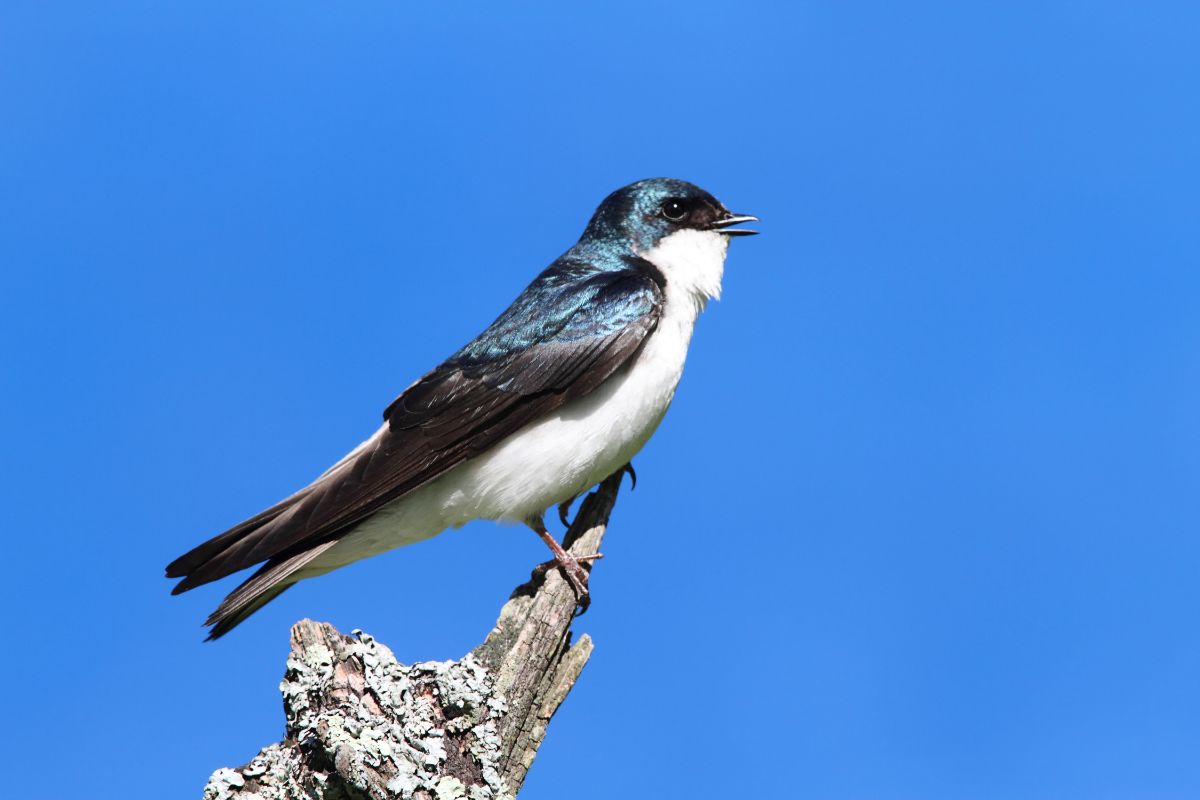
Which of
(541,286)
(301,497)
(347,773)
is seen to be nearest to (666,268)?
(541,286)

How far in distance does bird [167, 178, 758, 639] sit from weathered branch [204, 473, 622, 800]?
0.90m

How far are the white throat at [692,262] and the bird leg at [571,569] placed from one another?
151 centimetres

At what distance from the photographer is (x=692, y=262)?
6730 millimetres

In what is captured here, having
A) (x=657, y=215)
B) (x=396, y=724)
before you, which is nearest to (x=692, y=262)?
(x=657, y=215)

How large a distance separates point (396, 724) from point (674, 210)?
3440mm

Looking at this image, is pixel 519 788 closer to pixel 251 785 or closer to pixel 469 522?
pixel 251 785

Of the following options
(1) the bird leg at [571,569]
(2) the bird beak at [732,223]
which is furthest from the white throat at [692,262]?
(1) the bird leg at [571,569]

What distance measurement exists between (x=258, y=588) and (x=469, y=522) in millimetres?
1036

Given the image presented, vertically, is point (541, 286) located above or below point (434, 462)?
above

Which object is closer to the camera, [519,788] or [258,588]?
[519,788]

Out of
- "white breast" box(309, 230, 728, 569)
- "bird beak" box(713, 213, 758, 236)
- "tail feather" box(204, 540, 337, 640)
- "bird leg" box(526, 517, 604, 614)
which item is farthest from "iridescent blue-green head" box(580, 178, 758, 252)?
"tail feather" box(204, 540, 337, 640)

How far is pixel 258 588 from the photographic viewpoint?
5508 millimetres

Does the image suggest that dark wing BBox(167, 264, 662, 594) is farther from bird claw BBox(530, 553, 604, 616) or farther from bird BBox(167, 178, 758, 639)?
bird claw BBox(530, 553, 604, 616)

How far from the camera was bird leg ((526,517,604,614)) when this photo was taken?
17.5 ft
